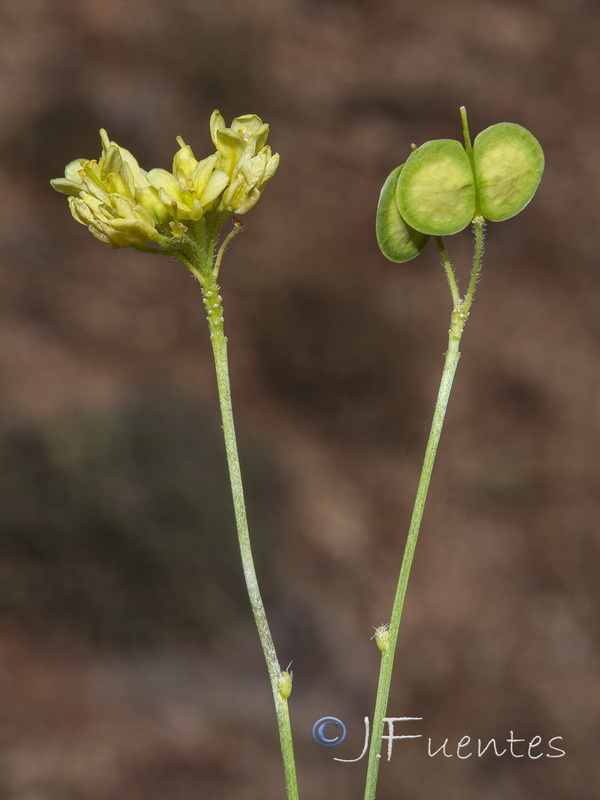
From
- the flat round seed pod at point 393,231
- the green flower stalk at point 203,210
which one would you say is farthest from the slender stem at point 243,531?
the flat round seed pod at point 393,231

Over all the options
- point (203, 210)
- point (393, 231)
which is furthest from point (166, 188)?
point (393, 231)

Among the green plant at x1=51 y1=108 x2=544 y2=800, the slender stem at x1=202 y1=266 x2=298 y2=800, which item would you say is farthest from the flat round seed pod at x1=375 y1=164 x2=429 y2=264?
the slender stem at x1=202 y1=266 x2=298 y2=800

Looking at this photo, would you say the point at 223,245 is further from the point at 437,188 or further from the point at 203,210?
the point at 437,188

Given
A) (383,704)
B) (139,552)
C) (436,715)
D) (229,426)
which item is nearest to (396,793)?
(436,715)

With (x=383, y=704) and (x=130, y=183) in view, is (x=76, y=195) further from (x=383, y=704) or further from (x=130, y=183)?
(x=383, y=704)

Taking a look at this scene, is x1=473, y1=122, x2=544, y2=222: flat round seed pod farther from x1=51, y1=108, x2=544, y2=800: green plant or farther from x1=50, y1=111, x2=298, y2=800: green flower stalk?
x1=50, y1=111, x2=298, y2=800: green flower stalk
